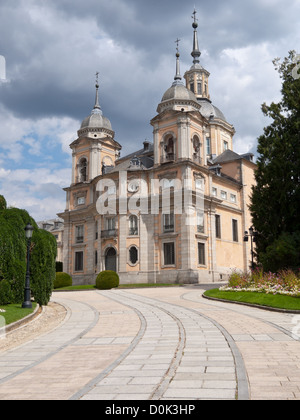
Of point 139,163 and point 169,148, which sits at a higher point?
point 169,148

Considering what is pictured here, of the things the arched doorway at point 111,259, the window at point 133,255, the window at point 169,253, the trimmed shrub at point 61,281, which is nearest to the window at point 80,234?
the arched doorway at point 111,259

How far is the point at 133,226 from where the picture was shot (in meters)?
43.9

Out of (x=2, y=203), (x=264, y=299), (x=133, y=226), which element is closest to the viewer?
(x=264, y=299)

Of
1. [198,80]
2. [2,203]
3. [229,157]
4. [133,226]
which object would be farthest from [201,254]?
[198,80]

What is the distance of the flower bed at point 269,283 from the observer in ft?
63.3

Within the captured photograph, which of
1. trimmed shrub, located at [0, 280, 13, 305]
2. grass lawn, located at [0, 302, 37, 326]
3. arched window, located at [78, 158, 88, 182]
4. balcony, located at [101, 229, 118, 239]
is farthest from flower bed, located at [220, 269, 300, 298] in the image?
arched window, located at [78, 158, 88, 182]

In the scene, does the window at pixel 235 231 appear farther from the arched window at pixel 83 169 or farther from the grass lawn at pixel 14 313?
the grass lawn at pixel 14 313

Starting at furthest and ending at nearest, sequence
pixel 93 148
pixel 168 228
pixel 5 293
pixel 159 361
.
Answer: pixel 93 148 < pixel 168 228 < pixel 5 293 < pixel 159 361

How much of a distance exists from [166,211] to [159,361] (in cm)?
3498

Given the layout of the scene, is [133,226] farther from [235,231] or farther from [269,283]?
[269,283]

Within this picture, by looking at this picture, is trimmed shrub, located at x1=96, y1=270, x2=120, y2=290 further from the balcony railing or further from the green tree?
the green tree

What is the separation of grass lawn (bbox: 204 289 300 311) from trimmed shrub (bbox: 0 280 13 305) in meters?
10.9

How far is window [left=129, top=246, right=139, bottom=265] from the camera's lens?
43.1 metres

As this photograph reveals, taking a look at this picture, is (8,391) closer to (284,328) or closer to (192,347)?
(192,347)
